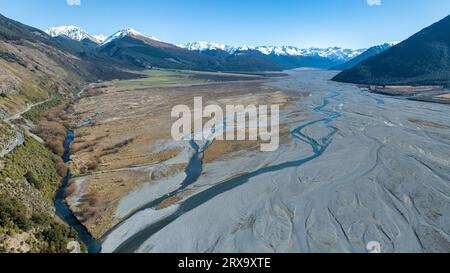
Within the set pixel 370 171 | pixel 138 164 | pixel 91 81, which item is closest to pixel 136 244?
pixel 138 164

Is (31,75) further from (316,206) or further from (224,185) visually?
(316,206)

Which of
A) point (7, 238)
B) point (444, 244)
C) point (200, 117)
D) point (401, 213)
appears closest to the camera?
point (7, 238)

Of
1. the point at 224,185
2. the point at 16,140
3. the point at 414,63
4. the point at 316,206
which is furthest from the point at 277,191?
the point at 414,63

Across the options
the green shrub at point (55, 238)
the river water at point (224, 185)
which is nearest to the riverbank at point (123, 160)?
the river water at point (224, 185)

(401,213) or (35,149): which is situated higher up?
(35,149)

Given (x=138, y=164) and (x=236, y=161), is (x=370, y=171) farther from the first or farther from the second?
(x=138, y=164)

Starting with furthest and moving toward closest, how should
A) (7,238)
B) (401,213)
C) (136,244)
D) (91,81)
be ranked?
(91,81) < (401,213) < (136,244) < (7,238)

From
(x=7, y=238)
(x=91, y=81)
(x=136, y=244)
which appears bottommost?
(x=136, y=244)
